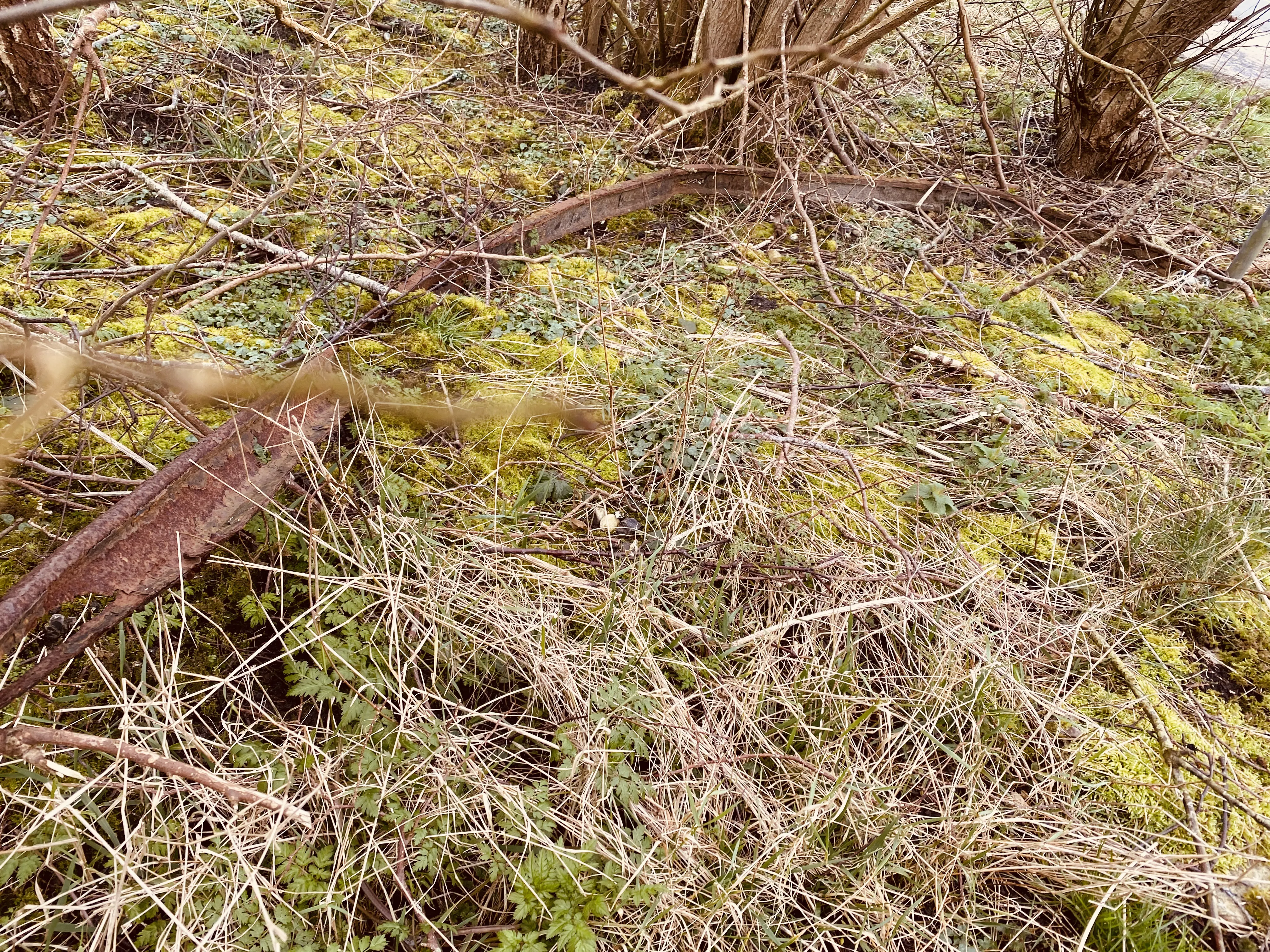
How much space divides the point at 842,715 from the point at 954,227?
3343 millimetres

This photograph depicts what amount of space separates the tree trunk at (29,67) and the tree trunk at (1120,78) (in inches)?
217

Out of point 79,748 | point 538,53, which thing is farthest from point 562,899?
point 538,53

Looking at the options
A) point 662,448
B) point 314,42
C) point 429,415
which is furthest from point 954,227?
point 314,42

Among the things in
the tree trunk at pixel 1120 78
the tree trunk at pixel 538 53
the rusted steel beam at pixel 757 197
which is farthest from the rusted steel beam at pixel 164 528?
the tree trunk at pixel 1120 78

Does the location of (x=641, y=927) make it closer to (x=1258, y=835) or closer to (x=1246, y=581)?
(x=1258, y=835)

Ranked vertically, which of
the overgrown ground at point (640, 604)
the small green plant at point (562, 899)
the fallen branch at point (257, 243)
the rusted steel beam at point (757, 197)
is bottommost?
the small green plant at point (562, 899)

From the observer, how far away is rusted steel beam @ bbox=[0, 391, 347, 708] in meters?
1.45

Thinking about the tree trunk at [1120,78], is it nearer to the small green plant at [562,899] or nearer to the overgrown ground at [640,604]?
the overgrown ground at [640,604]

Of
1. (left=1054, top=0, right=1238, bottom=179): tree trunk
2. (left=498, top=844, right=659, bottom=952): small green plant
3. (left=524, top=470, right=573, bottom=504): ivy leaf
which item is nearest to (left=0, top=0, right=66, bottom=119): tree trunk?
(left=524, top=470, right=573, bottom=504): ivy leaf

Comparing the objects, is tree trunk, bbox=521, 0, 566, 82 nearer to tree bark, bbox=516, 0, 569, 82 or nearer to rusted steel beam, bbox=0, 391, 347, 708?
tree bark, bbox=516, 0, 569, 82

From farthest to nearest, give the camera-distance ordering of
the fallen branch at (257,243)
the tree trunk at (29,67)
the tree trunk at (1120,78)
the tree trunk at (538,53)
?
the tree trunk at (538,53) < the tree trunk at (1120,78) < the tree trunk at (29,67) < the fallen branch at (257,243)

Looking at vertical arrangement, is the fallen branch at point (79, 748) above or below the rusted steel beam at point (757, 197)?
below

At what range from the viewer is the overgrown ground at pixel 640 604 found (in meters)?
1.50

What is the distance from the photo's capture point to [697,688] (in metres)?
1.86
